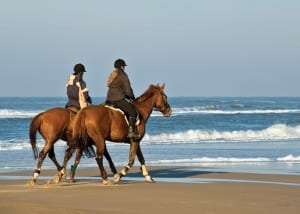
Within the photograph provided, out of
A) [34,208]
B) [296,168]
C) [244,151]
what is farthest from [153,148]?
[34,208]

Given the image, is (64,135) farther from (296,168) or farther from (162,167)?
(296,168)

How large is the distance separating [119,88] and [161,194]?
2.66 metres

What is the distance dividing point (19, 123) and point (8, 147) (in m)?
16.2

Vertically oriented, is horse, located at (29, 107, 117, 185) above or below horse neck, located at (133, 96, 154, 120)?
below

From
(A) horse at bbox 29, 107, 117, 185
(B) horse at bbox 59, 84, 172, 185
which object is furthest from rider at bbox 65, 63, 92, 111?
(B) horse at bbox 59, 84, 172, 185

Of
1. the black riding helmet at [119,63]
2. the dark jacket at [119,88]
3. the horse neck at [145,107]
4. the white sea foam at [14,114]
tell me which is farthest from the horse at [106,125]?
the white sea foam at [14,114]

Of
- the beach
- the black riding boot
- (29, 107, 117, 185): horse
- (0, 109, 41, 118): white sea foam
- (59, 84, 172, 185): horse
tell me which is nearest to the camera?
the beach

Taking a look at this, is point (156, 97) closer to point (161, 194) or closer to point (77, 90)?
point (77, 90)

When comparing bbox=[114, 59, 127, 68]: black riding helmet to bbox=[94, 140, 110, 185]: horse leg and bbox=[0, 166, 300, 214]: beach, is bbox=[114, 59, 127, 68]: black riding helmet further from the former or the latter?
bbox=[0, 166, 300, 214]: beach

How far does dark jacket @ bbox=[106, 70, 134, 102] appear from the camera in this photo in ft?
45.6

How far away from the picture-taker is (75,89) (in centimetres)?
1433

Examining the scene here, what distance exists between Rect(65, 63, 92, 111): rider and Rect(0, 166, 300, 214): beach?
140 cm

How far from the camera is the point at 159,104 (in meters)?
14.6

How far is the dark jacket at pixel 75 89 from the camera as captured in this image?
47.0 feet
